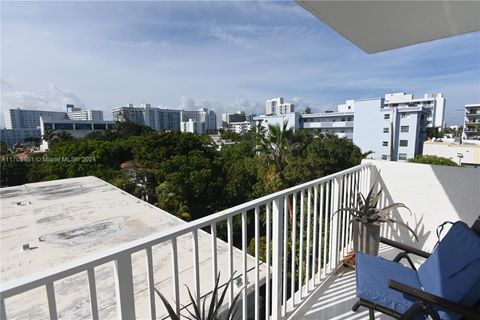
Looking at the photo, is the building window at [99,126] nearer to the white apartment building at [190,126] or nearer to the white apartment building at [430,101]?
the white apartment building at [190,126]

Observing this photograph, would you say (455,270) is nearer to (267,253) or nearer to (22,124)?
(267,253)

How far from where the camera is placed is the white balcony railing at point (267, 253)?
2.58ft

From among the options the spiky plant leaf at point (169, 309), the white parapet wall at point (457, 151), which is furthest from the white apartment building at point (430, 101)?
the spiky plant leaf at point (169, 309)

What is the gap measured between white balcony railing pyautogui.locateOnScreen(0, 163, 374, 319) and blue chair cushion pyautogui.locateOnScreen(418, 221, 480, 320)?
2.69ft

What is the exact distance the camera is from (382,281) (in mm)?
1766

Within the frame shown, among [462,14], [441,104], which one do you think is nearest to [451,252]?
[462,14]

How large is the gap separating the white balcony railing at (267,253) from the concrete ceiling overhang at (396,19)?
1.23 m

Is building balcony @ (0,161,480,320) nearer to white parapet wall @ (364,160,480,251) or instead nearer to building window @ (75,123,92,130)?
white parapet wall @ (364,160,480,251)

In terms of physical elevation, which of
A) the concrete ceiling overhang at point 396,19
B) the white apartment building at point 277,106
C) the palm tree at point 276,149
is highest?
the white apartment building at point 277,106

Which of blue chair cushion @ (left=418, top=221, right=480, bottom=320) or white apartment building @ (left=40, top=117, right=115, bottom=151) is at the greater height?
white apartment building @ (left=40, top=117, right=115, bottom=151)

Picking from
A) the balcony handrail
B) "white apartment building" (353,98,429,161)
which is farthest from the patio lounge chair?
"white apartment building" (353,98,429,161)

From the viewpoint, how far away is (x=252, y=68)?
53.7 feet

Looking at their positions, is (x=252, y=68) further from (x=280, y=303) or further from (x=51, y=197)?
(x=280, y=303)

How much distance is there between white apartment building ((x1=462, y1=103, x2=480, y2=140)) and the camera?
41.7 m
